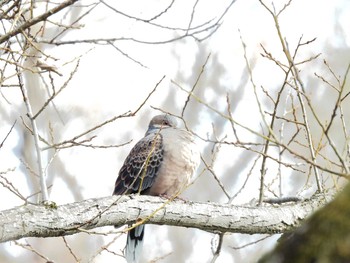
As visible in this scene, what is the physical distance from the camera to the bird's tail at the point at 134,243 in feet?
17.8

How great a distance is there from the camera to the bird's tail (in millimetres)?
5426

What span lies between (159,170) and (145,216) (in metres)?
2.01

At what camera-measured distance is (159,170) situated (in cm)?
549

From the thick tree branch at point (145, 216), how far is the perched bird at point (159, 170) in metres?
1.78

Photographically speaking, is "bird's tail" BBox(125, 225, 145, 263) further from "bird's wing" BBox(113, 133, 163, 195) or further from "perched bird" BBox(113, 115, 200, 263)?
"bird's wing" BBox(113, 133, 163, 195)

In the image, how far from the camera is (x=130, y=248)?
17.9ft

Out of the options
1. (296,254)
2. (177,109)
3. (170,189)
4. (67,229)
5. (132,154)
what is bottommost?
(296,254)

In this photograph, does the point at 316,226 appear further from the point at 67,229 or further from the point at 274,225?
the point at 274,225

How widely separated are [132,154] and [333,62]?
28.4ft

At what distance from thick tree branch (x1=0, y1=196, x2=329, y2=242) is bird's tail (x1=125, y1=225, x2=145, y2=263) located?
190cm

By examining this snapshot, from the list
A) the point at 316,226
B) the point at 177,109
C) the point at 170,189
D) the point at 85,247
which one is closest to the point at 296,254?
the point at 316,226

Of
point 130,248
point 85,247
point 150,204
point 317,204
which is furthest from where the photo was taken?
point 85,247

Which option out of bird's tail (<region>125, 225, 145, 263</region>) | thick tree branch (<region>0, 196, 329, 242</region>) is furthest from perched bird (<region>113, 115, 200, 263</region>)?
thick tree branch (<region>0, 196, 329, 242</region>)

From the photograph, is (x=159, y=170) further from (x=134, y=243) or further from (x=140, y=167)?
(x=134, y=243)
